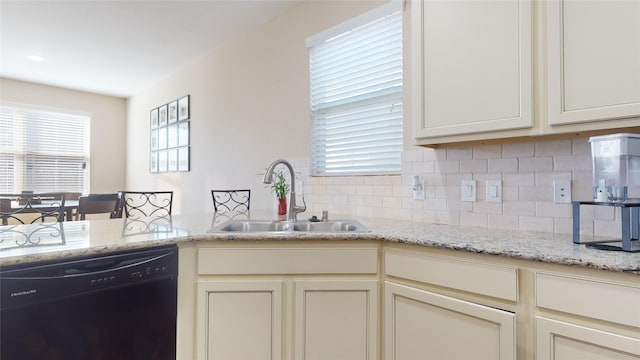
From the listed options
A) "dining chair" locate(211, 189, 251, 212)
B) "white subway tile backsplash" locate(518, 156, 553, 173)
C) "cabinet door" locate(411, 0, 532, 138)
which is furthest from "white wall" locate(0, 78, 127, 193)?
"white subway tile backsplash" locate(518, 156, 553, 173)

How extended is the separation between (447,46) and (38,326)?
192 centimetres

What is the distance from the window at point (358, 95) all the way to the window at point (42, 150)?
15.7ft

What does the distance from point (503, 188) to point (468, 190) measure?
0.17 meters

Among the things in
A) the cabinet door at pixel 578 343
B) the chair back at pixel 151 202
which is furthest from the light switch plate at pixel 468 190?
the chair back at pixel 151 202

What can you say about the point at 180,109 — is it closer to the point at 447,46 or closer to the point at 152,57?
the point at 152,57

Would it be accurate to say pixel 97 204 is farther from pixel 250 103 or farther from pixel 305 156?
pixel 305 156

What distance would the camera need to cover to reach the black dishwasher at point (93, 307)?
42.6 inches

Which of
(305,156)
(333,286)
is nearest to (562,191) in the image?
(333,286)

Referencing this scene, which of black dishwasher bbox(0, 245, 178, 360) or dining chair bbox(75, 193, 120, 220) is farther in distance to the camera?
dining chair bbox(75, 193, 120, 220)

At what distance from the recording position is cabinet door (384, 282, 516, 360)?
1.19 meters

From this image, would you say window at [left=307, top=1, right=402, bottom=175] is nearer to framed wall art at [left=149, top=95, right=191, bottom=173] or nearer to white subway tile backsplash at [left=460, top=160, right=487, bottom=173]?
white subway tile backsplash at [left=460, top=160, right=487, bottom=173]

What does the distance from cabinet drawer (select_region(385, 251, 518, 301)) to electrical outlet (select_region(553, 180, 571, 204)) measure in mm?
581

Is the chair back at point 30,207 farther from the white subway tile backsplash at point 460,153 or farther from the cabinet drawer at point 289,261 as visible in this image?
the white subway tile backsplash at point 460,153

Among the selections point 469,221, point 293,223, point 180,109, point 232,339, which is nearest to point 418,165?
point 469,221
